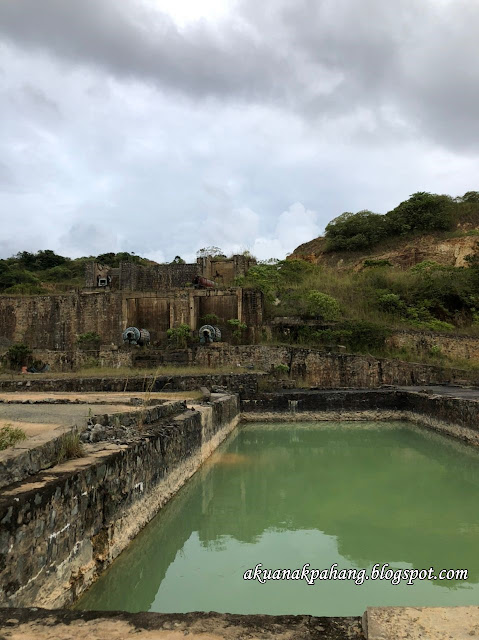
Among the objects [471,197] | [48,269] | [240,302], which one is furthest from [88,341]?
[471,197]

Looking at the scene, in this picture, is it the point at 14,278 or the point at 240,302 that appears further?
the point at 14,278

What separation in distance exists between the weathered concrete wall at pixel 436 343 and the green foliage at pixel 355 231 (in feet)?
68.8

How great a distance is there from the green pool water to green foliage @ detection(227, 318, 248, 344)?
12868 millimetres

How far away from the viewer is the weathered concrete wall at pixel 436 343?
2348 centimetres

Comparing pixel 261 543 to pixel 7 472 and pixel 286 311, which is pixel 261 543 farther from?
pixel 286 311

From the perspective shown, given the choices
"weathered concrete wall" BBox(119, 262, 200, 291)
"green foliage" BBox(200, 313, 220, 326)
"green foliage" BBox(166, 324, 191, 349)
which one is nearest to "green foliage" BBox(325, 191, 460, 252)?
"weathered concrete wall" BBox(119, 262, 200, 291)

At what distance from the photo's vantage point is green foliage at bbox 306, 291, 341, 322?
25.6 meters

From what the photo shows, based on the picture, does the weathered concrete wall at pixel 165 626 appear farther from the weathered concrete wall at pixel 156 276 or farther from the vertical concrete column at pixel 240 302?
the weathered concrete wall at pixel 156 276

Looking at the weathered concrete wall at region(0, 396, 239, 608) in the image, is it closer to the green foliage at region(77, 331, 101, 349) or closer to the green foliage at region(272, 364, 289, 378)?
the green foliage at region(272, 364, 289, 378)

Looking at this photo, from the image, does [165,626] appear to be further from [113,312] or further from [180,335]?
[113,312]

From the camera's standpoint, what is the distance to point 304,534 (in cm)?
578

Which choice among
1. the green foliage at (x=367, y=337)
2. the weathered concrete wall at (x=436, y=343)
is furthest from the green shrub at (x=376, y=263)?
the green foliage at (x=367, y=337)

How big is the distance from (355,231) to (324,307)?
21.5 meters

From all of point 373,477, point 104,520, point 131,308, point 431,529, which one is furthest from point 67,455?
point 131,308
